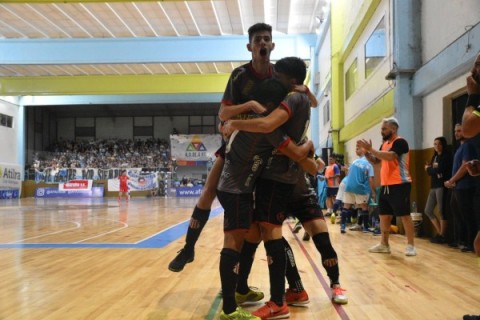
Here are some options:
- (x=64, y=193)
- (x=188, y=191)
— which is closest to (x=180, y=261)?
(x=188, y=191)

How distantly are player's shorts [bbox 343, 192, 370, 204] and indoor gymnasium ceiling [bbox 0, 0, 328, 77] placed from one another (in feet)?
30.9

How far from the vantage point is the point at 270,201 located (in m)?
2.96

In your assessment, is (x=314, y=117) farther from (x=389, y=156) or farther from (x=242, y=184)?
(x=242, y=184)

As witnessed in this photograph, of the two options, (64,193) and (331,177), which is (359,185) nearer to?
(331,177)

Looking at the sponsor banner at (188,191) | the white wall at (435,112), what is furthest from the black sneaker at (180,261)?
the sponsor banner at (188,191)

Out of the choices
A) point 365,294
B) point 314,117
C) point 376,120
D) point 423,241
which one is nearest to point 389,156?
point 365,294

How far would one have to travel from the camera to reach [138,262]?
524 cm

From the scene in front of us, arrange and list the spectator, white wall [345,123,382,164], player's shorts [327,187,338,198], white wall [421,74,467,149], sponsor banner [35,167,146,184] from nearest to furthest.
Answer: the spectator → white wall [421,74,467,149] → white wall [345,123,382,164] → player's shorts [327,187,338,198] → sponsor banner [35,167,146,184]

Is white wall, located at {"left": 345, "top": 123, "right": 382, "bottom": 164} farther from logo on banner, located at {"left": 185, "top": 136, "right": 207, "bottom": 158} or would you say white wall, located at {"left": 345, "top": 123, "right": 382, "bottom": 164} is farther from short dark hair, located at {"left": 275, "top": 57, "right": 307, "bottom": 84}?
logo on banner, located at {"left": 185, "top": 136, "right": 207, "bottom": 158}

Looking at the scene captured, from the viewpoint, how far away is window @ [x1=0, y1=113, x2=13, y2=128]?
28625 millimetres

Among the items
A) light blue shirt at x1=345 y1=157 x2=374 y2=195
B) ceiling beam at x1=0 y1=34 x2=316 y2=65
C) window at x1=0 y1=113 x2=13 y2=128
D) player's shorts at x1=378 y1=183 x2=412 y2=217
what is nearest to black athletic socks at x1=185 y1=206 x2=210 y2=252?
player's shorts at x1=378 y1=183 x2=412 y2=217

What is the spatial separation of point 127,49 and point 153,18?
99.6 inches

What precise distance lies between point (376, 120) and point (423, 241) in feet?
12.7

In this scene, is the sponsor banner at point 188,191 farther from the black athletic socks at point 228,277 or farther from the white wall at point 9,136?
the black athletic socks at point 228,277
